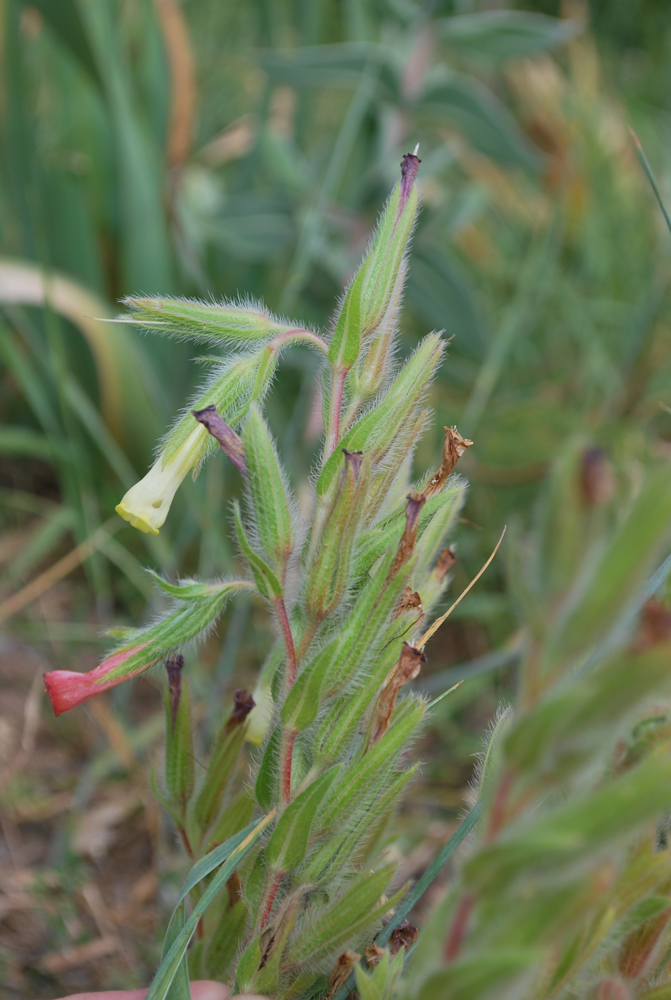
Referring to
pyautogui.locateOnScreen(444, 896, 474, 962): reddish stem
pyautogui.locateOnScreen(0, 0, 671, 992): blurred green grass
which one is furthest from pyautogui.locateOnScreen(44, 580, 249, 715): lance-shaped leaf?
pyautogui.locateOnScreen(0, 0, 671, 992): blurred green grass

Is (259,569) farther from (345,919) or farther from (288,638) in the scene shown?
(345,919)

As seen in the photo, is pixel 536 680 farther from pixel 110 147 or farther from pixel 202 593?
pixel 110 147

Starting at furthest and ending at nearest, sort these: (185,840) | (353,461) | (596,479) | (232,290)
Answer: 1. (232,290)
2. (185,840)
3. (353,461)
4. (596,479)

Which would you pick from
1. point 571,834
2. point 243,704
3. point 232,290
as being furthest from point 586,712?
point 232,290

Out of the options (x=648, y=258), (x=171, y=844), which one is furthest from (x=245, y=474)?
(x=648, y=258)

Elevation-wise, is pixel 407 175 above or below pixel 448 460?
above

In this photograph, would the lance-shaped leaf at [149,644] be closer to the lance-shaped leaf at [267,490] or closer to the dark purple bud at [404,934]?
the lance-shaped leaf at [267,490]

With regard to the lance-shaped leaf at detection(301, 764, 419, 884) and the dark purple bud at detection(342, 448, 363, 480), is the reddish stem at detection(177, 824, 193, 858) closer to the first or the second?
the lance-shaped leaf at detection(301, 764, 419, 884)

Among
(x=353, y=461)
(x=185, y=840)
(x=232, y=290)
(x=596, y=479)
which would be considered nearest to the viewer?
(x=596, y=479)
